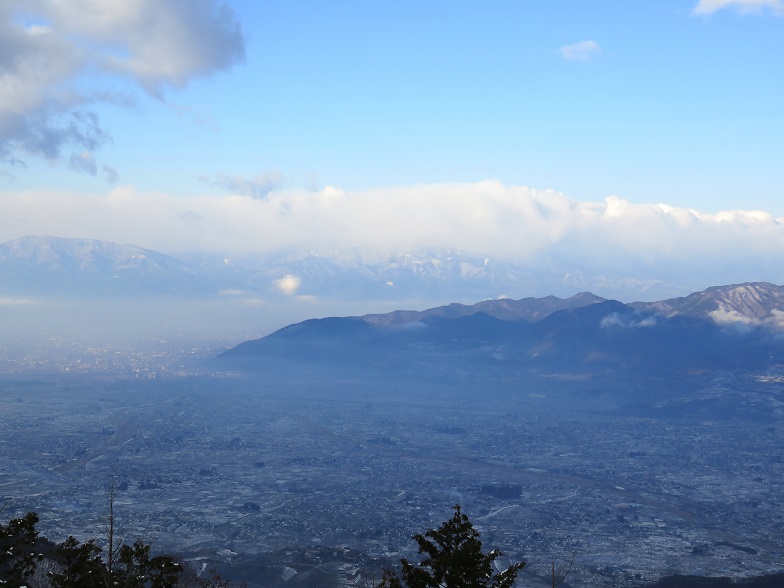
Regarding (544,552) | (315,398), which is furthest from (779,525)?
(315,398)

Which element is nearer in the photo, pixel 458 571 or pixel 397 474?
pixel 458 571

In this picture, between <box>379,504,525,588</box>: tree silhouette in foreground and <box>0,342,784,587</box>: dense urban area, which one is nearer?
<box>379,504,525,588</box>: tree silhouette in foreground

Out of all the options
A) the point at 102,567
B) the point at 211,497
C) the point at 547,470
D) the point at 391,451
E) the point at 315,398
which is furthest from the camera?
the point at 315,398

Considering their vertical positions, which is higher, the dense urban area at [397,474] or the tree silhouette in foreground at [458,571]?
the tree silhouette in foreground at [458,571]

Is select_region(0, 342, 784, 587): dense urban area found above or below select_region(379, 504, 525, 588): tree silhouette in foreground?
below

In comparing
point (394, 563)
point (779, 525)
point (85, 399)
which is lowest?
point (779, 525)

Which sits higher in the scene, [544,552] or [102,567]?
[102,567]

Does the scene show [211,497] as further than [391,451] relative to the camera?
No

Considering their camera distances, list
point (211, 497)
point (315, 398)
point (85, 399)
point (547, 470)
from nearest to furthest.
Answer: point (211, 497)
point (547, 470)
point (85, 399)
point (315, 398)

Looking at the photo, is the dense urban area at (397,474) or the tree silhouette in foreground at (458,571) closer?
the tree silhouette in foreground at (458,571)

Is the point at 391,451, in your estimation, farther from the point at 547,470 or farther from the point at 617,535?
the point at 617,535

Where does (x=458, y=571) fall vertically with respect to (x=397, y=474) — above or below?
above
